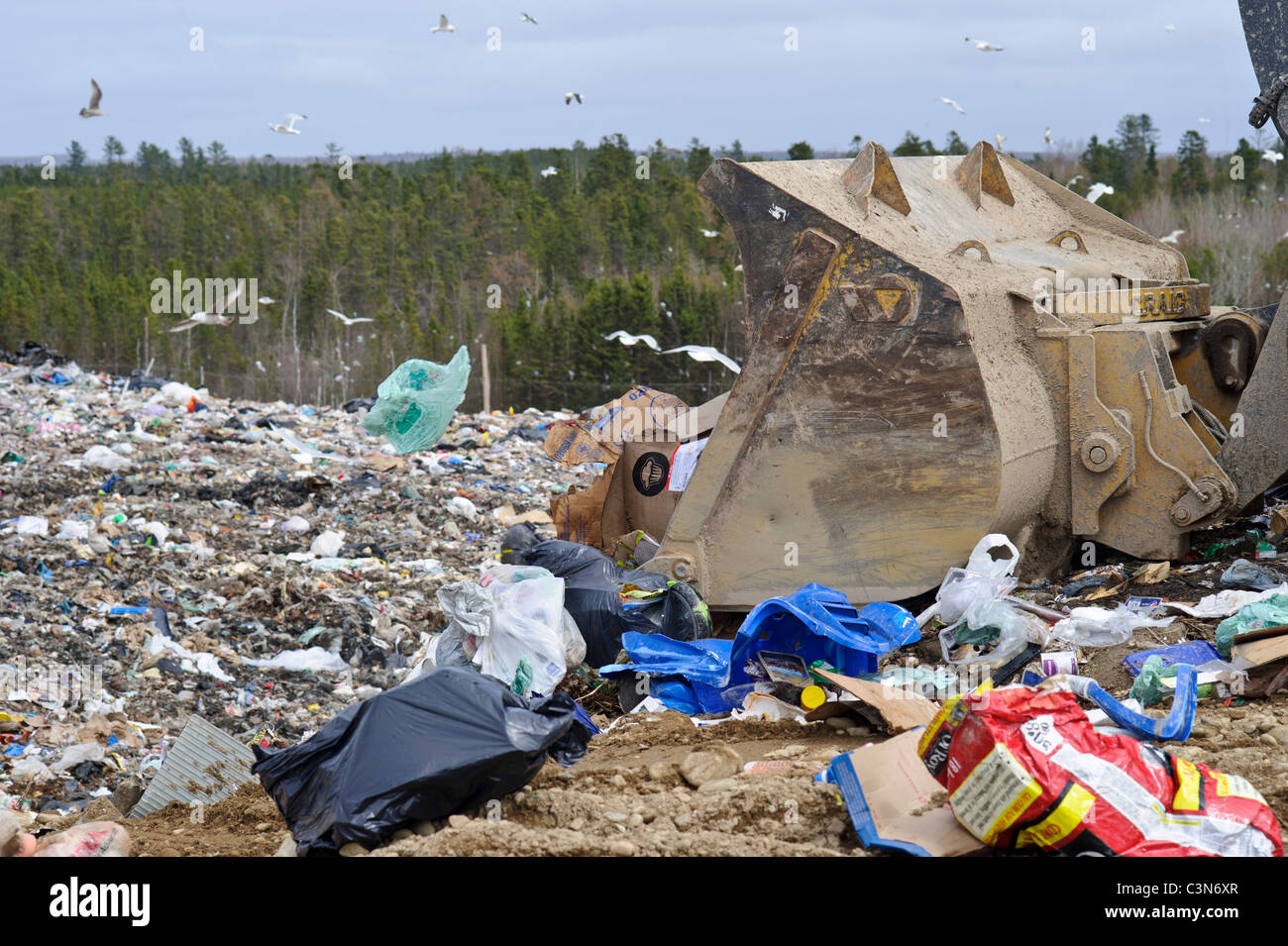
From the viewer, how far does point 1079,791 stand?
2.14 metres

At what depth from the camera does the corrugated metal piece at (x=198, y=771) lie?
3.38 m

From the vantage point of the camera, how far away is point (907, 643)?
416 centimetres

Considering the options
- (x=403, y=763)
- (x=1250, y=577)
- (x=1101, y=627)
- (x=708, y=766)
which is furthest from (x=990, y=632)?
(x=403, y=763)

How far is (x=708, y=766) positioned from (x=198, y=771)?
151 centimetres

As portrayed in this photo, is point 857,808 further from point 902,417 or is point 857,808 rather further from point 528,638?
point 902,417

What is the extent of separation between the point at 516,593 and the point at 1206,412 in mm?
3014

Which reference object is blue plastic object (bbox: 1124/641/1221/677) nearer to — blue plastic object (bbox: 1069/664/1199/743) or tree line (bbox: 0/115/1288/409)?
blue plastic object (bbox: 1069/664/1199/743)

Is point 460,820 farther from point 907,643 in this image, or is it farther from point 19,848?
point 907,643

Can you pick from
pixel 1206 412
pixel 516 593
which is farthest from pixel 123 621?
pixel 1206 412

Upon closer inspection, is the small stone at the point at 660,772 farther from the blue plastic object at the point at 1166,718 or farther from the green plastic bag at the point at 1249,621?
the green plastic bag at the point at 1249,621

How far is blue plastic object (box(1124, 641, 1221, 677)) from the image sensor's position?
143 inches

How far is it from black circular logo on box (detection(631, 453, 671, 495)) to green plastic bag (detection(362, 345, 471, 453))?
14.8ft

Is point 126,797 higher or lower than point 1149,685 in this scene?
lower

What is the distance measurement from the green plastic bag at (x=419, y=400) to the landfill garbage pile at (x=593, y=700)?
76.1 inches
